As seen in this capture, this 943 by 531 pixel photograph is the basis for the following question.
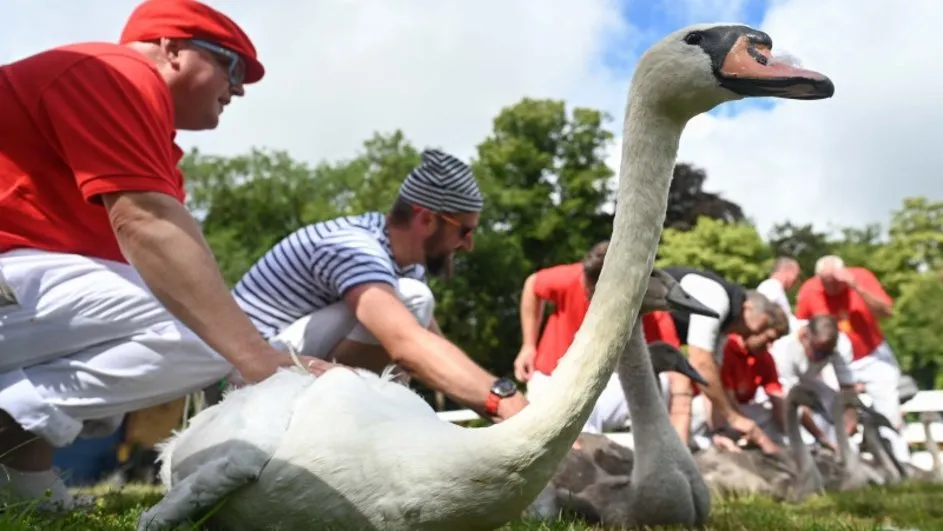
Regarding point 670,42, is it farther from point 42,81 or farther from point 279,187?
point 279,187

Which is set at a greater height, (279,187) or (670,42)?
(670,42)

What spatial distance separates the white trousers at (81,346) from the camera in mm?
3578

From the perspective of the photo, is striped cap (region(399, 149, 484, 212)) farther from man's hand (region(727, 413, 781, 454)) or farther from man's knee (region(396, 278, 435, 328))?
man's hand (region(727, 413, 781, 454))

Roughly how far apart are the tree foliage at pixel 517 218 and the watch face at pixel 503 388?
25072 millimetres

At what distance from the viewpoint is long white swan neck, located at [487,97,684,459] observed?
95.0 inches

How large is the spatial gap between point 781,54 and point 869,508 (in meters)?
3.66

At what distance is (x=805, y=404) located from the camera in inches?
317

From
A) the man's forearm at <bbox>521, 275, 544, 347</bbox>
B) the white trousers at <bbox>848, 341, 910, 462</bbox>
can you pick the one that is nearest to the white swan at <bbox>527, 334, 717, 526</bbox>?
the man's forearm at <bbox>521, 275, 544, 347</bbox>

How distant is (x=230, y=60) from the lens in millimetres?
4117

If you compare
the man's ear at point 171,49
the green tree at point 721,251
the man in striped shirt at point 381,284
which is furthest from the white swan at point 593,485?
the green tree at point 721,251

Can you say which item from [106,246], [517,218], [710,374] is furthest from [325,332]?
[517,218]

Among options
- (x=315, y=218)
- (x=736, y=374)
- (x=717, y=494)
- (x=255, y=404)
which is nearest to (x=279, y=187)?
(x=315, y=218)

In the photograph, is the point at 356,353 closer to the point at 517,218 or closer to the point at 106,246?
the point at 106,246

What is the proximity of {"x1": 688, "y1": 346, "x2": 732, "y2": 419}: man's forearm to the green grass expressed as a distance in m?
1.08
